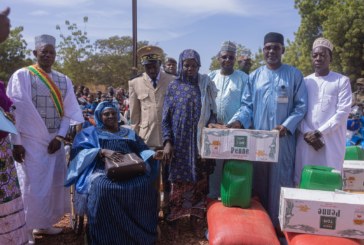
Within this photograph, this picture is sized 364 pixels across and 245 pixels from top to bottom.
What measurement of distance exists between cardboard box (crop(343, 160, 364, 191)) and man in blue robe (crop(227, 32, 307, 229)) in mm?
848

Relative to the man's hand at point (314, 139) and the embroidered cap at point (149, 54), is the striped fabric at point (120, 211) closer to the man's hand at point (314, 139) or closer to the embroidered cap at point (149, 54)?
the embroidered cap at point (149, 54)

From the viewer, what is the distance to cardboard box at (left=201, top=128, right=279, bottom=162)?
3.59 m

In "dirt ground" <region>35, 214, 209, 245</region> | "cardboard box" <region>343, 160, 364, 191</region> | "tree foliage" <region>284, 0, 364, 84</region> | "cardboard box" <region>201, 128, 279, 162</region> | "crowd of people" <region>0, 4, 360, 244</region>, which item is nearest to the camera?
"cardboard box" <region>201, 128, 279, 162</region>

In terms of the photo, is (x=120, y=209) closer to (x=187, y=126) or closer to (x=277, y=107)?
(x=187, y=126)

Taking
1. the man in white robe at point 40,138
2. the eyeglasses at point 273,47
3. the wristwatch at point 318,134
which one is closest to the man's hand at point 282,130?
the wristwatch at point 318,134

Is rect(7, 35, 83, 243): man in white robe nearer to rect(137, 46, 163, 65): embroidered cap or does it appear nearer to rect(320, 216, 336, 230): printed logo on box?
rect(137, 46, 163, 65): embroidered cap

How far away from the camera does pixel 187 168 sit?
408cm

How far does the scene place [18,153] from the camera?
12.1 feet

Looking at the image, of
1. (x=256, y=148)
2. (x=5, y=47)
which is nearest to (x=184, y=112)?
(x=256, y=148)

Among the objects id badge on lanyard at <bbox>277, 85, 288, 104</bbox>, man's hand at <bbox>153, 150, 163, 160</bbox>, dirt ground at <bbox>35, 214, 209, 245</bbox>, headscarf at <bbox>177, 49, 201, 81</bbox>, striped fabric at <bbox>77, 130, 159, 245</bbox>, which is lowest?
dirt ground at <bbox>35, 214, 209, 245</bbox>

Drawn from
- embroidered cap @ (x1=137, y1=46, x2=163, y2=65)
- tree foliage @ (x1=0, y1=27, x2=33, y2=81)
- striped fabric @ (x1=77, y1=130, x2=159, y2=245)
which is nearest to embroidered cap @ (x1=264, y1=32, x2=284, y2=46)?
embroidered cap @ (x1=137, y1=46, x2=163, y2=65)

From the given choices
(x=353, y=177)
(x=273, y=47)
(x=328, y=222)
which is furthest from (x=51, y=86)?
(x=353, y=177)

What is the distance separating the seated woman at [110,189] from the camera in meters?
3.44

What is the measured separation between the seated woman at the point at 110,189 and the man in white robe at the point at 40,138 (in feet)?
1.03
